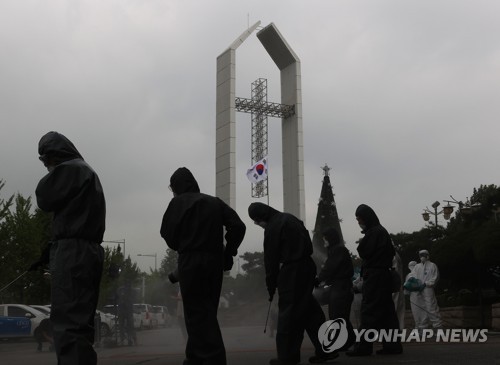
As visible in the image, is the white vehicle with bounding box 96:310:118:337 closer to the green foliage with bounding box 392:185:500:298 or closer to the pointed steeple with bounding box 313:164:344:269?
the pointed steeple with bounding box 313:164:344:269

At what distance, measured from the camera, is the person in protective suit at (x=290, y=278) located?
7.45 metres

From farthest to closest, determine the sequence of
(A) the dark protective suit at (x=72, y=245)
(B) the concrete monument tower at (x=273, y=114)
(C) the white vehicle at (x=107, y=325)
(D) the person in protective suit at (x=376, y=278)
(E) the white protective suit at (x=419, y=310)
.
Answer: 1. (B) the concrete monument tower at (x=273, y=114)
2. (C) the white vehicle at (x=107, y=325)
3. (E) the white protective suit at (x=419, y=310)
4. (D) the person in protective suit at (x=376, y=278)
5. (A) the dark protective suit at (x=72, y=245)

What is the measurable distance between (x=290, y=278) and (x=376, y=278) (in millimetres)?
1661

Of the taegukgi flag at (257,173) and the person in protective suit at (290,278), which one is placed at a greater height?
the taegukgi flag at (257,173)

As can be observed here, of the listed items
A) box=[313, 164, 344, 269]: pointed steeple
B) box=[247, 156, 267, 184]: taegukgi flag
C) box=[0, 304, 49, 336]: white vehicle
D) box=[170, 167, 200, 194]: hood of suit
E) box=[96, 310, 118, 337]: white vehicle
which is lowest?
box=[96, 310, 118, 337]: white vehicle

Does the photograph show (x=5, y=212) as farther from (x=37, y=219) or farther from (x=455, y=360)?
(x=455, y=360)

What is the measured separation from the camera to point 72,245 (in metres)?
4.99

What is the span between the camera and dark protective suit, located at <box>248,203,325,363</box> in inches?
294

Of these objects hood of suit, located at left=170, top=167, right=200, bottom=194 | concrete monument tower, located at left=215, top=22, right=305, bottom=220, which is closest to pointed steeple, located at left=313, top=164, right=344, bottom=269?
concrete monument tower, located at left=215, top=22, right=305, bottom=220

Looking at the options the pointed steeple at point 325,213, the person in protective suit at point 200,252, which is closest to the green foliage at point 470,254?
the pointed steeple at point 325,213

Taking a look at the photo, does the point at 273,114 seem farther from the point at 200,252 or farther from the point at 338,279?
the point at 200,252

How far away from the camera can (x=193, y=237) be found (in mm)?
6145

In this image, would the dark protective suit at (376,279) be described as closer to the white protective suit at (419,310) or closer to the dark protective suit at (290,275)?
the dark protective suit at (290,275)

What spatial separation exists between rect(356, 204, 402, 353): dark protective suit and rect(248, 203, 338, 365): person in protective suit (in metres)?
1.05
